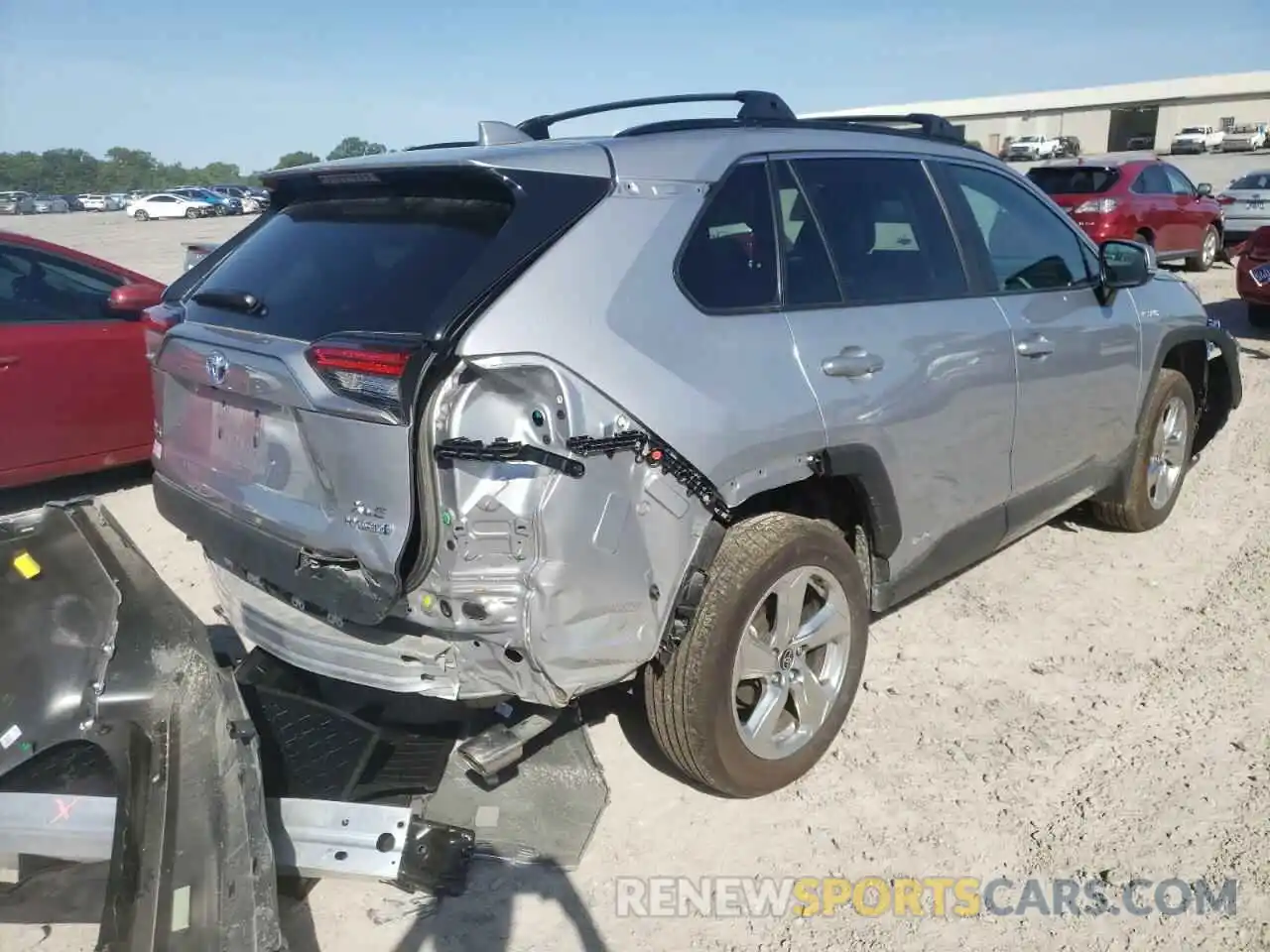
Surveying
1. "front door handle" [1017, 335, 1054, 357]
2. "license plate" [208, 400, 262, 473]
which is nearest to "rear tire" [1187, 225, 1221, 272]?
"front door handle" [1017, 335, 1054, 357]

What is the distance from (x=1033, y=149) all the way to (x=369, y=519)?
5339 centimetres

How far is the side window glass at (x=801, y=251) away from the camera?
3.04 meters

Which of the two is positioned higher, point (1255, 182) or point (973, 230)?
point (1255, 182)

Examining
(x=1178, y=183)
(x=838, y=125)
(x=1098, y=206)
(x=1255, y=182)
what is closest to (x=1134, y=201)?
(x=1098, y=206)

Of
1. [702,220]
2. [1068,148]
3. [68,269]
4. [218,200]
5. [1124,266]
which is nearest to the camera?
[702,220]

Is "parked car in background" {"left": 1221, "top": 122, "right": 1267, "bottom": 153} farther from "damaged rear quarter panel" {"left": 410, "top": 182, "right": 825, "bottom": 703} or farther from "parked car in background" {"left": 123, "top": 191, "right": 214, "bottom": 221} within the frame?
"damaged rear quarter panel" {"left": 410, "top": 182, "right": 825, "bottom": 703}

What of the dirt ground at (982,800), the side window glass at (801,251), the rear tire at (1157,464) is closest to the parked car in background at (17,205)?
the dirt ground at (982,800)

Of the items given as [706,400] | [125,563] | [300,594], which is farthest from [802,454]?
[125,563]

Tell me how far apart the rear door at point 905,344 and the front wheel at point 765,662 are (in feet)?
1.00

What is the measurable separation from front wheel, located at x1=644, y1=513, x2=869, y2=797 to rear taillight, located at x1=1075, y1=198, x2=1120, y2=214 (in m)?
11.4

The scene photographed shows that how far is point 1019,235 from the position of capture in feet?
13.5

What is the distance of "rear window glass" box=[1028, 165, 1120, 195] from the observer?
1318 centimetres

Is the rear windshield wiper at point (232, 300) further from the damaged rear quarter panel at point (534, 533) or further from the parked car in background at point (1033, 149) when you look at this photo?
the parked car in background at point (1033, 149)

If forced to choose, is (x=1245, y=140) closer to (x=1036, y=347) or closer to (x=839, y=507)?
(x=1036, y=347)
